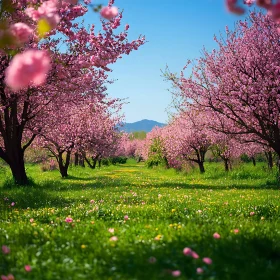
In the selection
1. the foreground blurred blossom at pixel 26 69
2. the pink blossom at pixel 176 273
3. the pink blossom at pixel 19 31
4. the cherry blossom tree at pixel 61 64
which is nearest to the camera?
the foreground blurred blossom at pixel 26 69

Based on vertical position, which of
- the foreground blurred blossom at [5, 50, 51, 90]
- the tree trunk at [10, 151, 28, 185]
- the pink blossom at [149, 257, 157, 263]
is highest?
the foreground blurred blossom at [5, 50, 51, 90]

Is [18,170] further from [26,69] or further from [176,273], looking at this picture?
[26,69]

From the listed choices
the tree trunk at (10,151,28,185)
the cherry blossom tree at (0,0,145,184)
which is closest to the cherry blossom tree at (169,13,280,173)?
the cherry blossom tree at (0,0,145,184)

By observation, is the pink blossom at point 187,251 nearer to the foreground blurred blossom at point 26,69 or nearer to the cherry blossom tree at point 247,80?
the foreground blurred blossom at point 26,69

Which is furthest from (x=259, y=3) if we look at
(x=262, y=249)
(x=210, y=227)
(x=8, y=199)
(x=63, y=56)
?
(x=63, y=56)

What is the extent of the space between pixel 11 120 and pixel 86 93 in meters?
4.58

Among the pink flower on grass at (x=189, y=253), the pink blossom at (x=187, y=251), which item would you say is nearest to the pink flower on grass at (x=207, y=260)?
the pink flower on grass at (x=189, y=253)

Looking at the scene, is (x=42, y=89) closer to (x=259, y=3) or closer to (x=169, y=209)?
(x=169, y=209)

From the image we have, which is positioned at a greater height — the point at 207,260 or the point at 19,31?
the point at 19,31

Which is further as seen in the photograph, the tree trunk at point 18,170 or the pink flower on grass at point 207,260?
the tree trunk at point 18,170

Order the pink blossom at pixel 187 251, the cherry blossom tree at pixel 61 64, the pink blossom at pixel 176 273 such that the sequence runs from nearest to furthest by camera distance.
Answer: the pink blossom at pixel 176 273 → the pink blossom at pixel 187 251 → the cherry blossom tree at pixel 61 64

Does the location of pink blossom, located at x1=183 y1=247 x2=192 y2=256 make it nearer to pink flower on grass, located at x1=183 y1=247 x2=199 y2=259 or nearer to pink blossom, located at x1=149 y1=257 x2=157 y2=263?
pink flower on grass, located at x1=183 y1=247 x2=199 y2=259

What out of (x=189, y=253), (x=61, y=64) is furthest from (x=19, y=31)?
(x=61, y=64)

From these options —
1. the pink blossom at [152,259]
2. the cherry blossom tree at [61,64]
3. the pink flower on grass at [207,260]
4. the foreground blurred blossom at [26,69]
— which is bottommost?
the pink flower on grass at [207,260]
